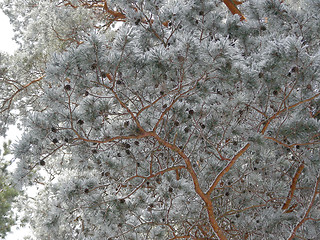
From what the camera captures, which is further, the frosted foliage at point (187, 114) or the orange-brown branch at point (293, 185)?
the orange-brown branch at point (293, 185)

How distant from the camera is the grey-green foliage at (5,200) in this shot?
721cm

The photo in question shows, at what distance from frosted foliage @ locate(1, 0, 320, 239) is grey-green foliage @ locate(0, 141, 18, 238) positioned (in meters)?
5.48

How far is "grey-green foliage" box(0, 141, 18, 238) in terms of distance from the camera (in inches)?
284

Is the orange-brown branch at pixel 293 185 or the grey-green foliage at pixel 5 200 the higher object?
the grey-green foliage at pixel 5 200

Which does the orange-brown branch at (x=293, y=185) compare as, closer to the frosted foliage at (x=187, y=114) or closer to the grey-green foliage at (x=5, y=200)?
the frosted foliage at (x=187, y=114)

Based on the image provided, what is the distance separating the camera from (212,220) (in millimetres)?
2094

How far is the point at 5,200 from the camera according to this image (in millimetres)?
7250

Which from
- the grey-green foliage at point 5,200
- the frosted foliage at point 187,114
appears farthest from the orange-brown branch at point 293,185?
the grey-green foliage at point 5,200

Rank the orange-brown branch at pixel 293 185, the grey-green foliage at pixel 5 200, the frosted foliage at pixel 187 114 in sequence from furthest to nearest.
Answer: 1. the grey-green foliage at pixel 5 200
2. the orange-brown branch at pixel 293 185
3. the frosted foliage at pixel 187 114

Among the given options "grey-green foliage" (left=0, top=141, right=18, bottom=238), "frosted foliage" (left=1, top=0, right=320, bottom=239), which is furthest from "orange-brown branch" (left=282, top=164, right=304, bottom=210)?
"grey-green foliage" (left=0, top=141, right=18, bottom=238)

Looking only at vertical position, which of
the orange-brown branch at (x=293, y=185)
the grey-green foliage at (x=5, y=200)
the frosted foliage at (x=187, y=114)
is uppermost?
the grey-green foliage at (x=5, y=200)

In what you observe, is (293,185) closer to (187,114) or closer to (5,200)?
(187,114)

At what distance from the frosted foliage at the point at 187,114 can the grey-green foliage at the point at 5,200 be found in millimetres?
5480

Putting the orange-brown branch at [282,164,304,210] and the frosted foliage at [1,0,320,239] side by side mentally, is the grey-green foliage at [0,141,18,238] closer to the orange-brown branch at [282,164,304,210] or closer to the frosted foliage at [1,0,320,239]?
the frosted foliage at [1,0,320,239]
